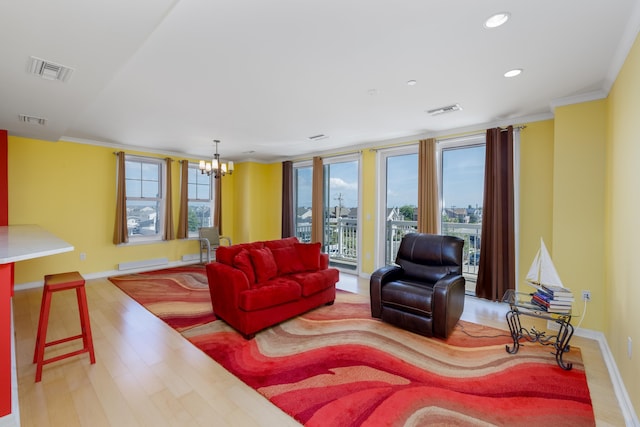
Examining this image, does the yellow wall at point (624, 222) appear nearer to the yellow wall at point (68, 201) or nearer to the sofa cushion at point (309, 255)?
the sofa cushion at point (309, 255)

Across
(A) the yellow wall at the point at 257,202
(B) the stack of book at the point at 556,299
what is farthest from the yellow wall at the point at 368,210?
(B) the stack of book at the point at 556,299

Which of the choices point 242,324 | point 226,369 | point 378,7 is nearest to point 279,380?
point 226,369

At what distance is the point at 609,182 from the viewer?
9.11 ft

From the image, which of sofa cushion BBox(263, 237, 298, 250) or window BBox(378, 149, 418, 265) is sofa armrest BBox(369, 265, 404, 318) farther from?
window BBox(378, 149, 418, 265)

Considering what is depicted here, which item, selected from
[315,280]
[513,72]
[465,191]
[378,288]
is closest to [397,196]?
[465,191]

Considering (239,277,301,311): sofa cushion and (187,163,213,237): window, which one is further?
(187,163,213,237): window

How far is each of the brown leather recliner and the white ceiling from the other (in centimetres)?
177

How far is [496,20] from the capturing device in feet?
6.16

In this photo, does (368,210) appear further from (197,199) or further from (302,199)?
(197,199)

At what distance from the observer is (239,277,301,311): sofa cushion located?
9.56 ft

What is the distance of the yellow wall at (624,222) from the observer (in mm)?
1930

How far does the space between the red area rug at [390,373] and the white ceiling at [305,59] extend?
2.59 metres

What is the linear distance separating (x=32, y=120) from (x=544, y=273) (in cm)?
595

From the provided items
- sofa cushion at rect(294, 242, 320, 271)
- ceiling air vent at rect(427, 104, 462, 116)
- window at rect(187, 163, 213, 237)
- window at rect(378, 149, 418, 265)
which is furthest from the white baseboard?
window at rect(187, 163, 213, 237)
